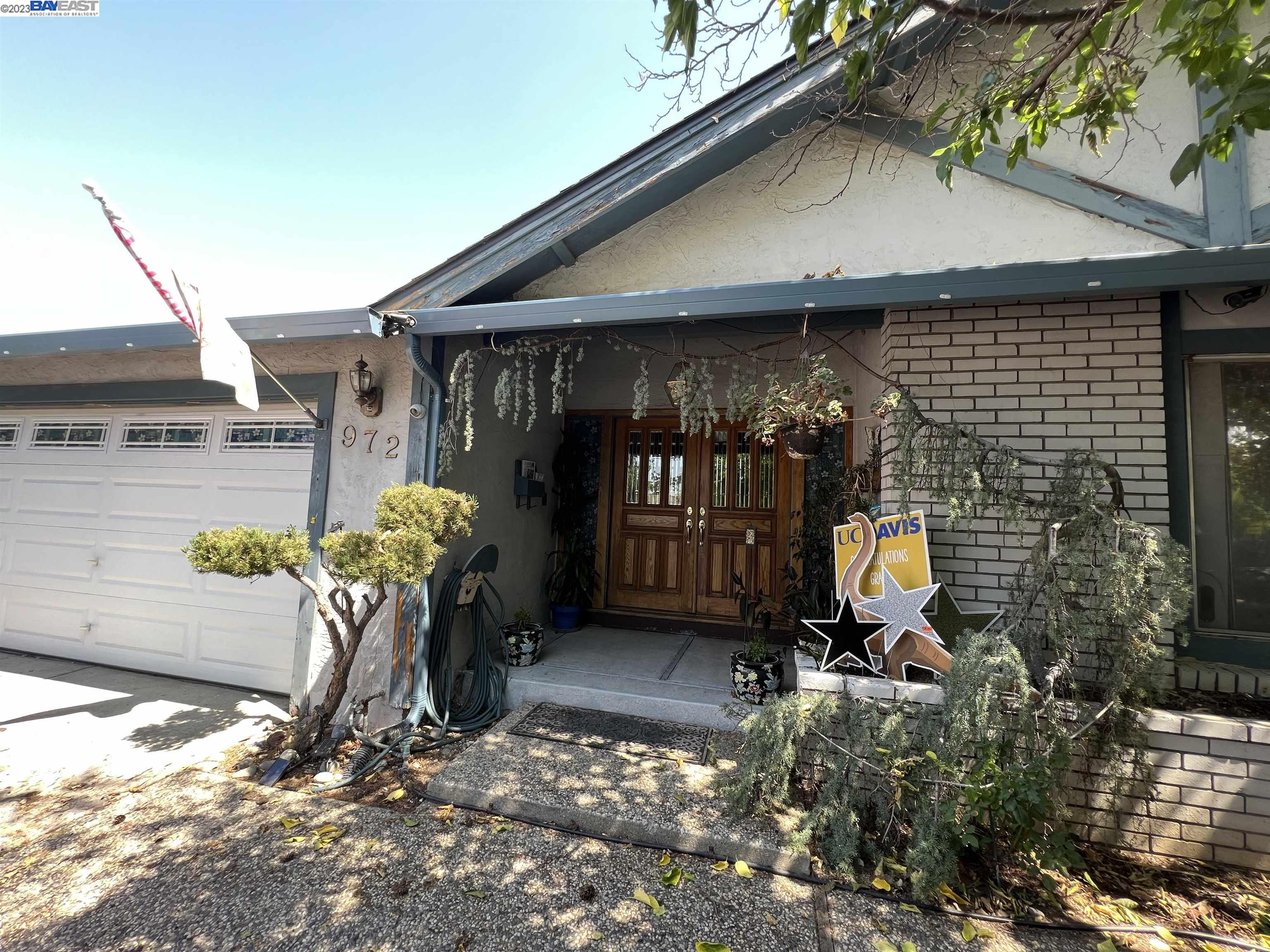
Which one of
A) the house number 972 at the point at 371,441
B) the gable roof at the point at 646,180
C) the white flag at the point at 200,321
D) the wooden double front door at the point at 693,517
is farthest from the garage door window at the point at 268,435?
the wooden double front door at the point at 693,517

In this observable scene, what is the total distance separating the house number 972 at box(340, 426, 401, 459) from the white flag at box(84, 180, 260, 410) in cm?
70

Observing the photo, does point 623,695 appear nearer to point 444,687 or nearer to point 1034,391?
point 444,687

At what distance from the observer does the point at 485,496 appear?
13.0 feet

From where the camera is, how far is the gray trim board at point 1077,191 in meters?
2.54

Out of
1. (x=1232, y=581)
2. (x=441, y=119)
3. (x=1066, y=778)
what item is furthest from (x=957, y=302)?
(x=441, y=119)

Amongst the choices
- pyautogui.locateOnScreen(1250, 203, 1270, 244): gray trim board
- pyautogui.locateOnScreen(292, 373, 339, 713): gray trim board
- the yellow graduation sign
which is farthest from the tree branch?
pyautogui.locateOnScreen(1250, 203, 1270, 244): gray trim board

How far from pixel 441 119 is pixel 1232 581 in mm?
6535

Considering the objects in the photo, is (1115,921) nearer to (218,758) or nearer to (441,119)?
(218,758)

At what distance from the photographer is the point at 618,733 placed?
3.06 meters

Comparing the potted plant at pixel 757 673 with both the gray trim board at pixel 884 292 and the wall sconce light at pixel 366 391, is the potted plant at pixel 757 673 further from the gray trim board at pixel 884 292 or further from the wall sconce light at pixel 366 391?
the wall sconce light at pixel 366 391

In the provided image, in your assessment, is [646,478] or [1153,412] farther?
[646,478]

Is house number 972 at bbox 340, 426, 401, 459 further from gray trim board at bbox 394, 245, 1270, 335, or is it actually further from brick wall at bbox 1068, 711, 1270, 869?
brick wall at bbox 1068, 711, 1270, 869

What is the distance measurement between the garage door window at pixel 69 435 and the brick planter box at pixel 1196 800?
744cm

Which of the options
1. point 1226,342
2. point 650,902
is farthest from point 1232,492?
point 650,902
